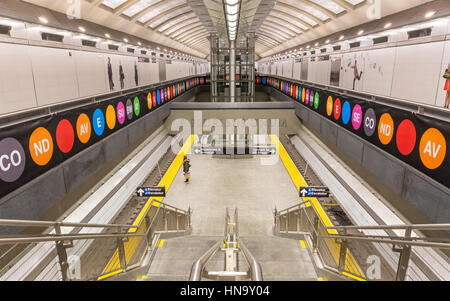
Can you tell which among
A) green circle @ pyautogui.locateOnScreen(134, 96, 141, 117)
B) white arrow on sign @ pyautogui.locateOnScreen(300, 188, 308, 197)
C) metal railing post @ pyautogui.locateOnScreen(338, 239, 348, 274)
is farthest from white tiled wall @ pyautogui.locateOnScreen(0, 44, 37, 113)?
white arrow on sign @ pyautogui.locateOnScreen(300, 188, 308, 197)

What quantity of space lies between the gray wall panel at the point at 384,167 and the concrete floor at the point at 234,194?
4568 millimetres

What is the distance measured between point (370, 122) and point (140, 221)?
551 centimetres

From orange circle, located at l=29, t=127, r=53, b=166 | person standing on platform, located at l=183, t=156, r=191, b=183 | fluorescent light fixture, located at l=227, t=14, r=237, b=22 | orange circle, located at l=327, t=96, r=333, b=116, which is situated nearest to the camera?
orange circle, located at l=29, t=127, r=53, b=166

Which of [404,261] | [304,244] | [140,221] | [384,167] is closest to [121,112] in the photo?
[140,221]

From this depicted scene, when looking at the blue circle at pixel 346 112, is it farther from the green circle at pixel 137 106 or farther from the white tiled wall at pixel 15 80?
the white tiled wall at pixel 15 80

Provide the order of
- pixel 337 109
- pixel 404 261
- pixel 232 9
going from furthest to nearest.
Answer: pixel 337 109 → pixel 232 9 → pixel 404 261

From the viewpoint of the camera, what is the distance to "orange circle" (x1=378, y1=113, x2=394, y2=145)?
17.7 feet

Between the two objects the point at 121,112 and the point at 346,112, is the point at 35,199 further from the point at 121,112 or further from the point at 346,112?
the point at 346,112

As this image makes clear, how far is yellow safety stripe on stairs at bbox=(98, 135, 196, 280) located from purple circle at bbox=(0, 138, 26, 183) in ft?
6.18

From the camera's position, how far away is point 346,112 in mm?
7555

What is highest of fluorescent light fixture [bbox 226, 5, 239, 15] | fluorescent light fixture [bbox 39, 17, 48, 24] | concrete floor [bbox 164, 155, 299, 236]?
fluorescent light fixture [bbox 226, 5, 239, 15]

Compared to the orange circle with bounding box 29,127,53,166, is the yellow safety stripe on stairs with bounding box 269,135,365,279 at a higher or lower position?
lower

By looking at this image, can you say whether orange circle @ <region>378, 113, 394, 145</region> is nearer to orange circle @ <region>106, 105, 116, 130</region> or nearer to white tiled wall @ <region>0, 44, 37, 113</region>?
orange circle @ <region>106, 105, 116, 130</region>

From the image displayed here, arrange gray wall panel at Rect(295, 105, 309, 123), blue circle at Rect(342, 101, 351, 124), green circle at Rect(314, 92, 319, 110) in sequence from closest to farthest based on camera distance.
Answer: blue circle at Rect(342, 101, 351, 124)
green circle at Rect(314, 92, 319, 110)
gray wall panel at Rect(295, 105, 309, 123)
